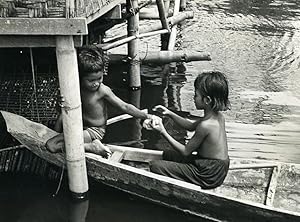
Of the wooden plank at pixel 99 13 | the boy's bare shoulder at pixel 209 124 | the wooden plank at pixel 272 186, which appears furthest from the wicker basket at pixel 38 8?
the wooden plank at pixel 272 186

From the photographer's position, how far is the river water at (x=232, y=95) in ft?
19.1

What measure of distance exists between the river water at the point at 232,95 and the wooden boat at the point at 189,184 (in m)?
0.29

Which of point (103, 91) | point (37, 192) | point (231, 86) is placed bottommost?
point (37, 192)

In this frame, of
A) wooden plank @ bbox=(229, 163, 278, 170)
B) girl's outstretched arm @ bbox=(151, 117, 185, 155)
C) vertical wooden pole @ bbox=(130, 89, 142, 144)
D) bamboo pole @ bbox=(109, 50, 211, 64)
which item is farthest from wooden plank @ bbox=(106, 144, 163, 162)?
bamboo pole @ bbox=(109, 50, 211, 64)

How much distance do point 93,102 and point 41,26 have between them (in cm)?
128

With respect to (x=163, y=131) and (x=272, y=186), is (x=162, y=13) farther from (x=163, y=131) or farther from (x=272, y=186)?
(x=272, y=186)

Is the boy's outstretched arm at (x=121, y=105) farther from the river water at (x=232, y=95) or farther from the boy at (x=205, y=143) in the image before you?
the river water at (x=232, y=95)

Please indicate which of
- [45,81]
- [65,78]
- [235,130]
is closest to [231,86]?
[235,130]

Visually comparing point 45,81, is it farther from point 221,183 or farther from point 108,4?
point 221,183

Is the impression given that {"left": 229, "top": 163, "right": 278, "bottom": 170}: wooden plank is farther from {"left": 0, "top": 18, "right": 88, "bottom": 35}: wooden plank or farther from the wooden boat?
{"left": 0, "top": 18, "right": 88, "bottom": 35}: wooden plank

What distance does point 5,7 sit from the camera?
16.1ft

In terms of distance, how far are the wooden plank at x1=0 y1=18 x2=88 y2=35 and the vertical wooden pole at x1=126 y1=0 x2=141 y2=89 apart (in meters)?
3.34

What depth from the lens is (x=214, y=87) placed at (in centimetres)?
505

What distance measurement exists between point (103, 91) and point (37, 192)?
143 cm
